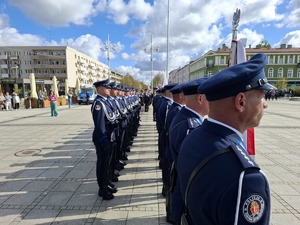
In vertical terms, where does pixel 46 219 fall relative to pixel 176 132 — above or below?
below

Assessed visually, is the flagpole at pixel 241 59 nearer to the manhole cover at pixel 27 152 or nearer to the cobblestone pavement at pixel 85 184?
the cobblestone pavement at pixel 85 184

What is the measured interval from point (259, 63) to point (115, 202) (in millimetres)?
3641

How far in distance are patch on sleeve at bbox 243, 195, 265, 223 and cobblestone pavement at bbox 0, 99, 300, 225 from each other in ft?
9.06

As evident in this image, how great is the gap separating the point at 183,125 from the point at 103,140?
7.43 ft

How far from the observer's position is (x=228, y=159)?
3.76ft

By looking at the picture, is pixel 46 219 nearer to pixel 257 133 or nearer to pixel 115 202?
pixel 115 202

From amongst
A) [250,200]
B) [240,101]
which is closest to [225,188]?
[250,200]

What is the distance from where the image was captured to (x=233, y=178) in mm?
1085

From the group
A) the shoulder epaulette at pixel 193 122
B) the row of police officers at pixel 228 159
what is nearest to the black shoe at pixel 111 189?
the shoulder epaulette at pixel 193 122

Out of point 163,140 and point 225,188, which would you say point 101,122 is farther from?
point 225,188

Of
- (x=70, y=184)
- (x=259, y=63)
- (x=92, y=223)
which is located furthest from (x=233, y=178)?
(x=70, y=184)

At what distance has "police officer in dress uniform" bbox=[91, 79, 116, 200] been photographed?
4.21 metres

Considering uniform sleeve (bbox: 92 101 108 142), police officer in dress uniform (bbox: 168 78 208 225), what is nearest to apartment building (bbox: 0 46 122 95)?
uniform sleeve (bbox: 92 101 108 142)

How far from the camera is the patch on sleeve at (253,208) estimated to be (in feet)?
3.47
